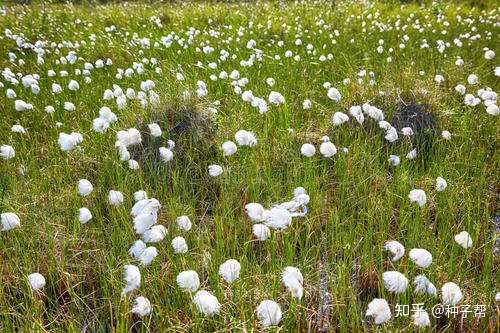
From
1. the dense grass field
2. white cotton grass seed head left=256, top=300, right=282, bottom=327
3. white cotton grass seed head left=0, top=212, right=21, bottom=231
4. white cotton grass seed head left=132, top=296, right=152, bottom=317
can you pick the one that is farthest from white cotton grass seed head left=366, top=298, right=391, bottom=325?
white cotton grass seed head left=0, top=212, right=21, bottom=231

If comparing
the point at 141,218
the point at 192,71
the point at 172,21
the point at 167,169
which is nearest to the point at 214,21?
the point at 172,21

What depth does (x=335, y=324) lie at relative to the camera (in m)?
2.03

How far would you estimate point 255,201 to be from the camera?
285cm

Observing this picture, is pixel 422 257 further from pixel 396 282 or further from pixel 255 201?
pixel 255 201

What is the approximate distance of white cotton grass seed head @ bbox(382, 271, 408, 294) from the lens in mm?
1877

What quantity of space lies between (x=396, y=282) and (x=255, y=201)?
45.2 inches

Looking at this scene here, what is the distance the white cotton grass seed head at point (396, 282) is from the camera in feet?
6.16

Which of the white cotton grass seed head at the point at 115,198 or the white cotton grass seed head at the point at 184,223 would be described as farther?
the white cotton grass seed head at the point at 115,198

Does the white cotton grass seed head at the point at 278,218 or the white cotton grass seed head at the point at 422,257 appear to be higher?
the white cotton grass seed head at the point at 278,218

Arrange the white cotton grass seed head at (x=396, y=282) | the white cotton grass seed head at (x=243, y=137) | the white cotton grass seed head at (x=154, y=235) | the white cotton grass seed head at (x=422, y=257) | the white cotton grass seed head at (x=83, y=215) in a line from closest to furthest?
the white cotton grass seed head at (x=396, y=282), the white cotton grass seed head at (x=422, y=257), the white cotton grass seed head at (x=154, y=235), the white cotton grass seed head at (x=83, y=215), the white cotton grass seed head at (x=243, y=137)

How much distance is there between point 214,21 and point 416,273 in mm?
7821

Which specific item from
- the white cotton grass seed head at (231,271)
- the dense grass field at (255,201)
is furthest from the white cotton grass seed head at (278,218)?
the white cotton grass seed head at (231,271)

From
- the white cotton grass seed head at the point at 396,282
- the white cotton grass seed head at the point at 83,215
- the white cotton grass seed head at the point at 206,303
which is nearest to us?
the white cotton grass seed head at the point at 206,303

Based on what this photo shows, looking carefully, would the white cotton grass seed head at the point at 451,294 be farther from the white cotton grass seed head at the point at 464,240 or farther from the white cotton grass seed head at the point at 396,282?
the white cotton grass seed head at the point at 464,240
